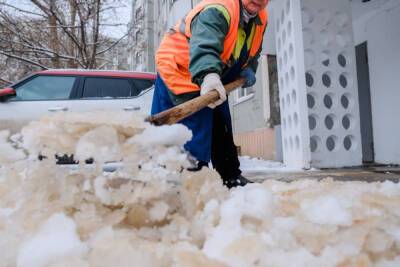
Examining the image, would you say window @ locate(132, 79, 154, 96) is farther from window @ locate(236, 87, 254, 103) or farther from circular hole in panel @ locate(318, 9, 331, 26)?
window @ locate(236, 87, 254, 103)

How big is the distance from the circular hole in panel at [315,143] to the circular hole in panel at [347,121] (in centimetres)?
52

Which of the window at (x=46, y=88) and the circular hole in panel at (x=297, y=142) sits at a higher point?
the window at (x=46, y=88)

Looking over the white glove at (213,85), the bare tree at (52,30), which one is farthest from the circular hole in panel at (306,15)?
the bare tree at (52,30)

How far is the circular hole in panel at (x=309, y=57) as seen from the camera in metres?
5.25

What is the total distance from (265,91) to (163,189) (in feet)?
21.5

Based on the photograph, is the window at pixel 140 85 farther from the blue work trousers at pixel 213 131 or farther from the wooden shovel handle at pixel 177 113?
the wooden shovel handle at pixel 177 113

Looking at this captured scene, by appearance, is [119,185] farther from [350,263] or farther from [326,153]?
[326,153]

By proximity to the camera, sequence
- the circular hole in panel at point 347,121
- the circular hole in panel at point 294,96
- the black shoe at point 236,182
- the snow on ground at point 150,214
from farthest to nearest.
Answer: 1. the circular hole in panel at point 347,121
2. the circular hole in panel at point 294,96
3. the black shoe at point 236,182
4. the snow on ground at point 150,214

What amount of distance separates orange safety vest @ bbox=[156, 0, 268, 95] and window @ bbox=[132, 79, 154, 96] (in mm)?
3359

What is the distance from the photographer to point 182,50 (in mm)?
2148

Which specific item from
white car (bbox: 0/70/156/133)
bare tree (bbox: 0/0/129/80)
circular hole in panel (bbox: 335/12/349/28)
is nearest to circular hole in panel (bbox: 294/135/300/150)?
circular hole in panel (bbox: 335/12/349/28)

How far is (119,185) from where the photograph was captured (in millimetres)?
842

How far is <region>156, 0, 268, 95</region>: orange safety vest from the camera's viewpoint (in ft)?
6.73

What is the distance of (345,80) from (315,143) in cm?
108
